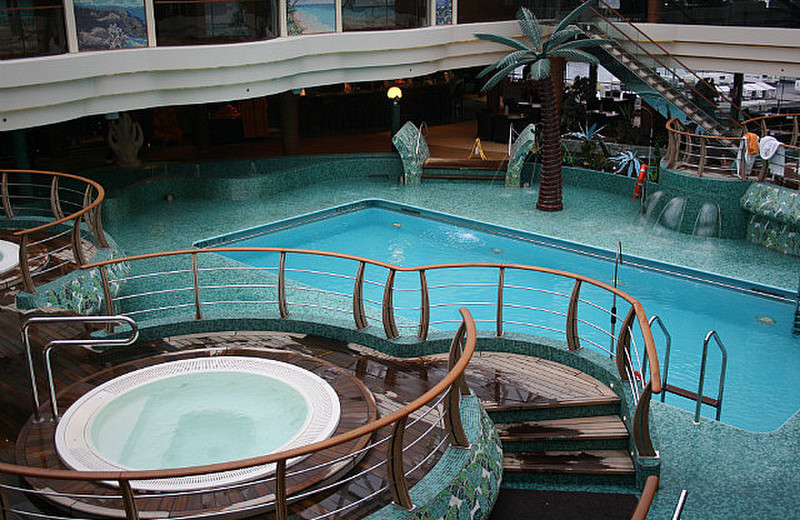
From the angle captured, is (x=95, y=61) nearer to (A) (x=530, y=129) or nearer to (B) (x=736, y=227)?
(A) (x=530, y=129)

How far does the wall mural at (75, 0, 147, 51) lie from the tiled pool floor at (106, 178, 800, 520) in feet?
11.1

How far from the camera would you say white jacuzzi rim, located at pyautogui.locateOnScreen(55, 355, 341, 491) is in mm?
5891

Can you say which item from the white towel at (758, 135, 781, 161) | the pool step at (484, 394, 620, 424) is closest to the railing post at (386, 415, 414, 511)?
the pool step at (484, 394, 620, 424)

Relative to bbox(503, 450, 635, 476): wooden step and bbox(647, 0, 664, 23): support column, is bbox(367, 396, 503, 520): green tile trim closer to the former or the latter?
bbox(503, 450, 635, 476): wooden step

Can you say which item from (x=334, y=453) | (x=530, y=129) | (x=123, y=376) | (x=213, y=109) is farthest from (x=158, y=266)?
(x=213, y=109)

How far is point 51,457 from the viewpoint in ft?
20.5

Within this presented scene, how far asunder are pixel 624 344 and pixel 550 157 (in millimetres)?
9702

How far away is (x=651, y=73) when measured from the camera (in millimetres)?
18141

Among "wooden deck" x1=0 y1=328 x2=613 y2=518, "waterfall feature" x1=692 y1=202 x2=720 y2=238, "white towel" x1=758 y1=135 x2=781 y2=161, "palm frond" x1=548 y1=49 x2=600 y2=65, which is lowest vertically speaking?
"wooden deck" x1=0 y1=328 x2=613 y2=518

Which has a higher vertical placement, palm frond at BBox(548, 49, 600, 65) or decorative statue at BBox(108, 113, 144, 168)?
palm frond at BBox(548, 49, 600, 65)

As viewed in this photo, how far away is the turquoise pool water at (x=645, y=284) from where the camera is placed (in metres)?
9.70

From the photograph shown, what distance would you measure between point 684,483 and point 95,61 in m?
11.1

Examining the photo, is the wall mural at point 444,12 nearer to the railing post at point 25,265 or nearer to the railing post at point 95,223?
the railing post at point 95,223

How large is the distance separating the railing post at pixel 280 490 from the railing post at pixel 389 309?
3275 mm
